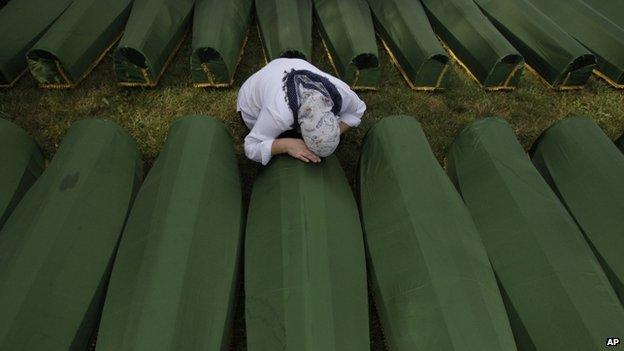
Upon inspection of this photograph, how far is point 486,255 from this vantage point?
3562 mm

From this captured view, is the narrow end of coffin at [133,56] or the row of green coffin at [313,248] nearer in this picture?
the row of green coffin at [313,248]

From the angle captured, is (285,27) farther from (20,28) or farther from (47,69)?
(20,28)

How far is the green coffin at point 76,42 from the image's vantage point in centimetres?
527

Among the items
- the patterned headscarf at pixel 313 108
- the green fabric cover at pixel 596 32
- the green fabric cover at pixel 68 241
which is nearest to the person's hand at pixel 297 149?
the patterned headscarf at pixel 313 108

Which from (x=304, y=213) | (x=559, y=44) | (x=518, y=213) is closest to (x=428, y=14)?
(x=559, y=44)

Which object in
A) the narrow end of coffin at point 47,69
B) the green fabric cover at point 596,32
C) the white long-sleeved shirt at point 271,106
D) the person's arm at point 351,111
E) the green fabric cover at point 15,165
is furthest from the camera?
the green fabric cover at point 596,32

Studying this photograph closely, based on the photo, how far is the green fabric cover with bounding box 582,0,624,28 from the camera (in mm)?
6988

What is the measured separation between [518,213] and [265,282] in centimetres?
220

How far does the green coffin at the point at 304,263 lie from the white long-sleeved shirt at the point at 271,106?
0.77 feet

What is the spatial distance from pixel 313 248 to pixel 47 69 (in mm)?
4300

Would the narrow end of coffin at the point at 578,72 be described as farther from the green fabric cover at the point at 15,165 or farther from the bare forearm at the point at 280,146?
the green fabric cover at the point at 15,165

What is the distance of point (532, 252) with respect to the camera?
3.45m

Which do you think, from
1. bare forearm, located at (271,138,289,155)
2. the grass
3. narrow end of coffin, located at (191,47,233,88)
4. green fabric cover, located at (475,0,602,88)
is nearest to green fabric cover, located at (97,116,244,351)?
bare forearm, located at (271,138,289,155)

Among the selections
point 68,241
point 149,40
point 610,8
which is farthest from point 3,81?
point 610,8
